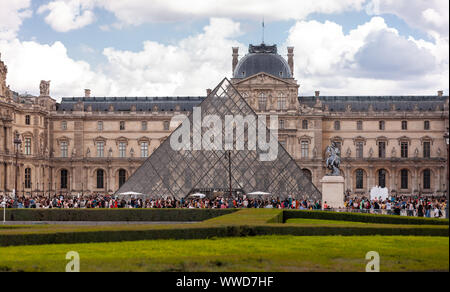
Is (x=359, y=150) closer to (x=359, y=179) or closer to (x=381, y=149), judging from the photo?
(x=381, y=149)

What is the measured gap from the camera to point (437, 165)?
66.9 meters

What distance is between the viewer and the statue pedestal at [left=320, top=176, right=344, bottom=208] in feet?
109

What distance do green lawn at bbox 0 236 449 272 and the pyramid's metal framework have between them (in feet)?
74.2

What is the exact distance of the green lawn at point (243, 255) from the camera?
942cm

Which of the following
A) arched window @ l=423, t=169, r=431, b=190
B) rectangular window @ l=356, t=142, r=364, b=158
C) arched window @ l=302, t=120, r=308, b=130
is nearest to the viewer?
arched window @ l=302, t=120, r=308, b=130

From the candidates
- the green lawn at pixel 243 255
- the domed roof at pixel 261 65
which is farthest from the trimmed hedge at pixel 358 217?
the domed roof at pixel 261 65

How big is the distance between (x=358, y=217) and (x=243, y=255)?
14375mm

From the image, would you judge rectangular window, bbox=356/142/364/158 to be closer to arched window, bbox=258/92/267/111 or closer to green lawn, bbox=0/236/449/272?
arched window, bbox=258/92/267/111

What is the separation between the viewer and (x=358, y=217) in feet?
80.5

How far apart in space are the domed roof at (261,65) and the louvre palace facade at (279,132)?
91 mm

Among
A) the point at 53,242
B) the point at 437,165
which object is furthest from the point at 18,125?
the point at 53,242

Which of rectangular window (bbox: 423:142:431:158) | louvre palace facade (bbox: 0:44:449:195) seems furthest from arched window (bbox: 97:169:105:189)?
rectangular window (bbox: 423:142:431:158)
